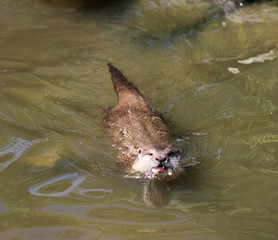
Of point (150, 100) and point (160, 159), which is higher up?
point (160, 159)

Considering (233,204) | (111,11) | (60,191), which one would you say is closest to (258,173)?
(233,204)

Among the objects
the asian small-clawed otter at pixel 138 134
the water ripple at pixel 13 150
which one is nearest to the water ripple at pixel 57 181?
the water ripple at pixel 13 150

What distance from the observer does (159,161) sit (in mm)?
3336

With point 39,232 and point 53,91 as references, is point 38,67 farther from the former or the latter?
point 39,232

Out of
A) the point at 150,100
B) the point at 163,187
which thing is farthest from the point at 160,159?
the point at 150,100

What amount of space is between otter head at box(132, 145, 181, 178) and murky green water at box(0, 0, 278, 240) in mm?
135

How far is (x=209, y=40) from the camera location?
20.4 feet

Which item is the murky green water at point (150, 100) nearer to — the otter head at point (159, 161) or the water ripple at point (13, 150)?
the water ripple at point (13, 150)

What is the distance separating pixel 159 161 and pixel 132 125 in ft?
2.82

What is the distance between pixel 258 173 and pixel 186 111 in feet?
4.56

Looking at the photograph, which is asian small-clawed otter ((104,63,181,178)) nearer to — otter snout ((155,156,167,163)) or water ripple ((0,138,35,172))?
otter snout ((155,156,167,163))

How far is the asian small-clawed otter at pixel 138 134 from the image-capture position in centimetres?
347

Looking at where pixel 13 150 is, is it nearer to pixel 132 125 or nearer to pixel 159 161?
pixel 132 125

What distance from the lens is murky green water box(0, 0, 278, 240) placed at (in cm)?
294
